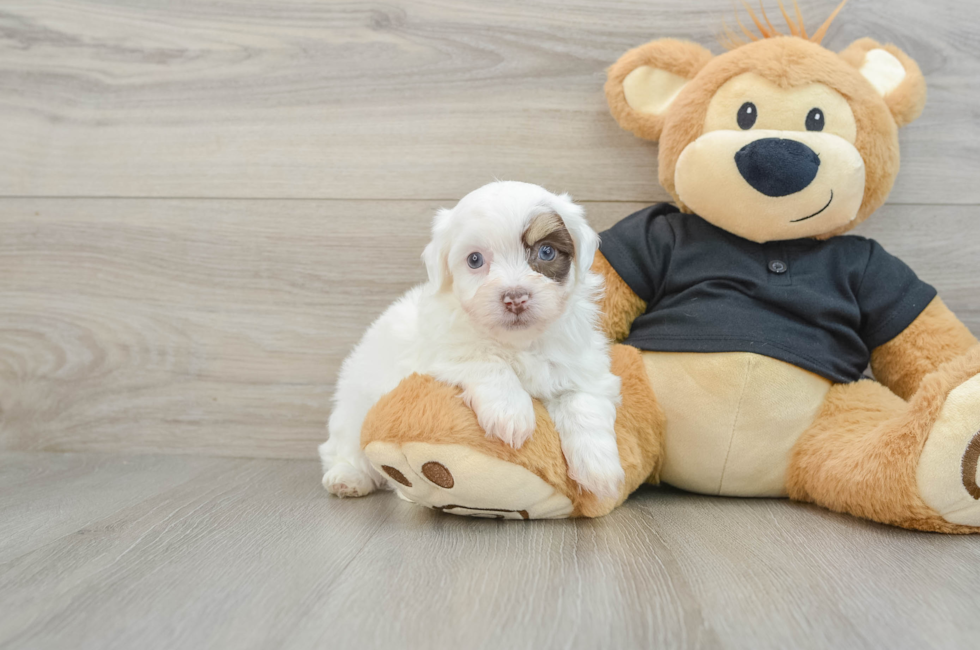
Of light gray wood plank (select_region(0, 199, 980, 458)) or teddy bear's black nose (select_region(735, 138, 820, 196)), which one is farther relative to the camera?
light gray wood plank (select_region(0, 199, 980, 458))

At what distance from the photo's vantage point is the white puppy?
1.03 meters

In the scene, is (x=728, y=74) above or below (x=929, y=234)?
above

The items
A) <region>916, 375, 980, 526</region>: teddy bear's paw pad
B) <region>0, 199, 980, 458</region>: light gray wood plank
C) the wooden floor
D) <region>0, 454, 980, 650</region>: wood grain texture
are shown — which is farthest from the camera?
<region>0, 199, 980, 458</region>: light gray wood plank

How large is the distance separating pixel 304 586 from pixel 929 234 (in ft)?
4.67

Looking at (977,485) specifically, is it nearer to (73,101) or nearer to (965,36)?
(965,36)

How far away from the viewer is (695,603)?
0.79 meters

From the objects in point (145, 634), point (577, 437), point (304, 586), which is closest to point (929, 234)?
point (577, 437)

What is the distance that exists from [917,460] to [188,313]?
1.47 metres

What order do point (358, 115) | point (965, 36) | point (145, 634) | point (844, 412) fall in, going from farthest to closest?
point (358, 115), point (965, 36), point (844, 412), point (145, 634)

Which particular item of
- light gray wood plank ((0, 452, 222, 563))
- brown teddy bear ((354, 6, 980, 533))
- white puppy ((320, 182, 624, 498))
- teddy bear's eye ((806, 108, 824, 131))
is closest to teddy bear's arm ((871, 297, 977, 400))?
brown teddy bear ((354, 6, 980, 533))

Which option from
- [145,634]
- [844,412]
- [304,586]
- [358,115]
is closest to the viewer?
[145,634]

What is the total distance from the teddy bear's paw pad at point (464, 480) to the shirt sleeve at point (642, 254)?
458mm

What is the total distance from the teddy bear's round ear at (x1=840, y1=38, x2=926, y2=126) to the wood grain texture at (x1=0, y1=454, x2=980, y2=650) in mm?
765

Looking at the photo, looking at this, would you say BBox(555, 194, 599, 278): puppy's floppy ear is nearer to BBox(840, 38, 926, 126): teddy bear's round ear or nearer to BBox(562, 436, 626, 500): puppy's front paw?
BBox(562, 436, 626, 500): puppy's front paw
